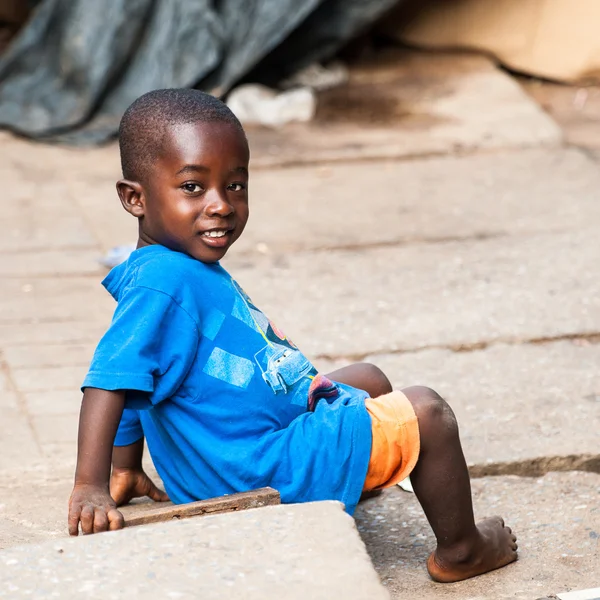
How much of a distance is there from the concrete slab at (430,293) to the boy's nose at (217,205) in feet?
4.83

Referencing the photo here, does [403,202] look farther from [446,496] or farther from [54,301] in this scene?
[446,496]

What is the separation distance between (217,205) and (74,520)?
718 mm

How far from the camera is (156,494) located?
2.80 meters

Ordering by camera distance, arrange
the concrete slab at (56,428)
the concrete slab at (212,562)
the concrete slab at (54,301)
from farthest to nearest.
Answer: the concrete slab at (54,301)
the concrete slab at (56,428)
the concrete slab at (212,562)

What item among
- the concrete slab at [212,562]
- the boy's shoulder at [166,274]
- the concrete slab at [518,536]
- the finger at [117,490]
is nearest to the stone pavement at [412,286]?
the concrete slab at [518,536]

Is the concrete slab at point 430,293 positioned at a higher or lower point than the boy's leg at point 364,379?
lower

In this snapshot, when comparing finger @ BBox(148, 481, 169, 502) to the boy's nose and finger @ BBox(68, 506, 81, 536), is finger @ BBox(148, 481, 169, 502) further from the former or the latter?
the boy's nose

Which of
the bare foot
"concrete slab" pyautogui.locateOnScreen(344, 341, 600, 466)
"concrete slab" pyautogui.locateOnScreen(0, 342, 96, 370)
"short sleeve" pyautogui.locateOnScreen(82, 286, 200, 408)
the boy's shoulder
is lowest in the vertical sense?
"concrete slab" pyautogui.locateOnScreen(0, 342, 96, 370)

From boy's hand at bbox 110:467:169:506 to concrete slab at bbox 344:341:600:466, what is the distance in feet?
2.96

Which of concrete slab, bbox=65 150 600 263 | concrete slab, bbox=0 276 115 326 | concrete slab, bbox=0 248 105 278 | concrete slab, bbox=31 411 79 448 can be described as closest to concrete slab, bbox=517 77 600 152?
concrete slab, bbox=65 150 600 263

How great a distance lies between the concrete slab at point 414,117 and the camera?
5746 millimetres

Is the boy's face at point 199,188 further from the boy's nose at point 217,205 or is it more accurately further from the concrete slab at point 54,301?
the concrete slab at point 54,301

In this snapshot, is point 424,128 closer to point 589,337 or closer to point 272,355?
point 589,337

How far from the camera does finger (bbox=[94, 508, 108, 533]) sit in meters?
2.30
